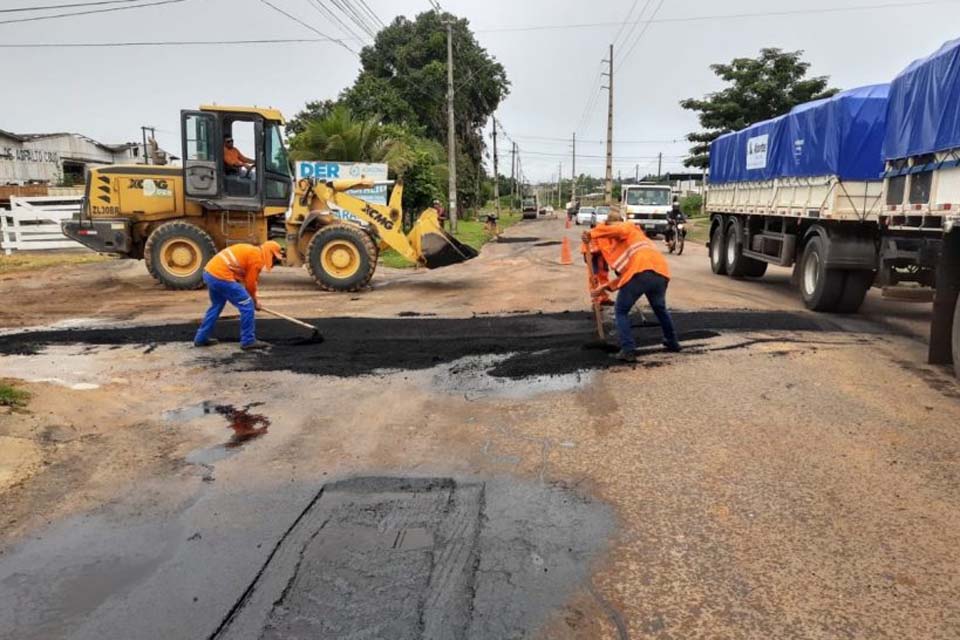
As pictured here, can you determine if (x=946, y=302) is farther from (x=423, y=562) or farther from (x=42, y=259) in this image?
(x=42, y=259)

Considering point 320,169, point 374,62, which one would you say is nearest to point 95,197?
point 320,169

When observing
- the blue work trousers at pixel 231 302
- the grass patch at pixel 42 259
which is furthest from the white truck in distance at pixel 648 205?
the blue work trousers at pixel 231 302

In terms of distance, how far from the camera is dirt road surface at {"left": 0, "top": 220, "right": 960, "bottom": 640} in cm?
310

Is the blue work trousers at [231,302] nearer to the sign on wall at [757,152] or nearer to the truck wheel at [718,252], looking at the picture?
the sign on wall at [757,152]

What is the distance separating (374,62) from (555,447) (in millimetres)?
45121

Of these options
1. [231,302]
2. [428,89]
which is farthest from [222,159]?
[428,89]

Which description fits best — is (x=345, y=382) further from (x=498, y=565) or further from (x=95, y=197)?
(x=95, y=197)

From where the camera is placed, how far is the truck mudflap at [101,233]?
43.5ft

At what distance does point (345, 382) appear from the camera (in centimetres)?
681

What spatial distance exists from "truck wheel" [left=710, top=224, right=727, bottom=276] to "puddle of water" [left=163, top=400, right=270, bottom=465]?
42.5ft

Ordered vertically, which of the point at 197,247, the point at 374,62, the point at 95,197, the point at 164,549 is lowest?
the point at 164,549

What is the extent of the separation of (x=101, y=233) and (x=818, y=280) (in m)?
12.2

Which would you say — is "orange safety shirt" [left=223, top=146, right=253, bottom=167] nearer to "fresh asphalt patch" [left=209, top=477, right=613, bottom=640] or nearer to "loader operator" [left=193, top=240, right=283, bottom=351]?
"loader operator" [left=193, top=240, right=283, bottom=351]

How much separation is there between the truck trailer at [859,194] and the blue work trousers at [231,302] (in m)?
7.10
